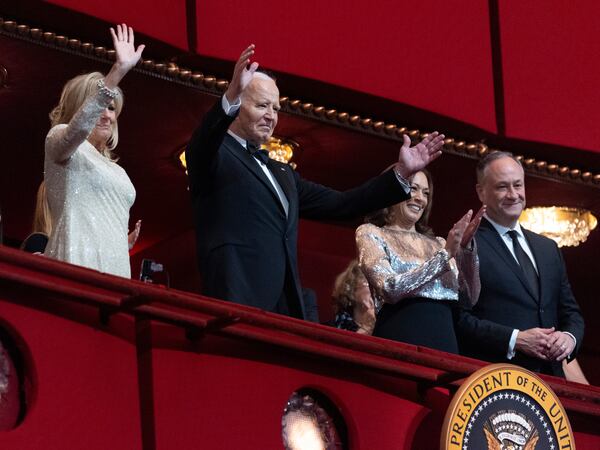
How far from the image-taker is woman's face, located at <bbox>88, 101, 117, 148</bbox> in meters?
3.10

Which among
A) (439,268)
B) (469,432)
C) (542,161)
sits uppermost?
(542,161)

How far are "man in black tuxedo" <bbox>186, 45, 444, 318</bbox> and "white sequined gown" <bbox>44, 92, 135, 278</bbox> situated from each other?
0.20 m

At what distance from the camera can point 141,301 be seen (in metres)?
2.53

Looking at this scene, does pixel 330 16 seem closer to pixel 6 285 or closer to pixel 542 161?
pixel 542 161

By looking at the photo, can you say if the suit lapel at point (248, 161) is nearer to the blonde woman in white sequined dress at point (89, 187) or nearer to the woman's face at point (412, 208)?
the blonde woman in white sequined dress at point (89, 187)

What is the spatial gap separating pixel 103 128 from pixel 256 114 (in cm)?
38

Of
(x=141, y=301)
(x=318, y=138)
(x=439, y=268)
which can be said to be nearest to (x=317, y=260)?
(x=318, y=138)

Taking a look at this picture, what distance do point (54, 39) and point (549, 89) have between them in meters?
1.87

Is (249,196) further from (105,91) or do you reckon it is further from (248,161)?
(105,91)

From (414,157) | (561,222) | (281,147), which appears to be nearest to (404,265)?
(414,157)

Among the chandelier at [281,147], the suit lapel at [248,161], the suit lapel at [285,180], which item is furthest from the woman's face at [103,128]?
the chandelier at [281,147]

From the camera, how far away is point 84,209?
2959mm

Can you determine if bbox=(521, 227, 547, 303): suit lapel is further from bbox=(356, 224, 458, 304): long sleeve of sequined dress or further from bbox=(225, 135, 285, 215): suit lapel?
bbox=(225, 135, 285, 215): suit lapel

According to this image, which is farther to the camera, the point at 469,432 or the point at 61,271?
the point at 469,432
